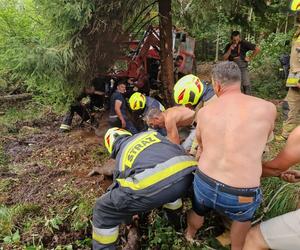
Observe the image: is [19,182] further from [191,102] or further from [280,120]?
[280,120]

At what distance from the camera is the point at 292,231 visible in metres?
2.63

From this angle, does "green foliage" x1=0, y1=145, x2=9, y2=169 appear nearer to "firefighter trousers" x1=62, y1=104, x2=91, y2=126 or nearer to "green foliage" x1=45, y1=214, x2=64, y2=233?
"firefighter trousers" x1=62, y1=104, x2=91, y2=126

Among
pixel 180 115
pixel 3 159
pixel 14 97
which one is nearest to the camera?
pixel 180 115

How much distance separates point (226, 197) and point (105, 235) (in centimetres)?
132

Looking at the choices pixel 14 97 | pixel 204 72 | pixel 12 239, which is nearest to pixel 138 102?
pixel 12 239

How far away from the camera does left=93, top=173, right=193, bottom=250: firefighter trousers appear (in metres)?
3.23

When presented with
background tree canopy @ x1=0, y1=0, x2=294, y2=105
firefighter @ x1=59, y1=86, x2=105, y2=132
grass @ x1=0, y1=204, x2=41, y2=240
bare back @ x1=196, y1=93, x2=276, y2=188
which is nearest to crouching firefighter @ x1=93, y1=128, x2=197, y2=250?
bare back @ x1=196, y1=93, x2=276, y2=188

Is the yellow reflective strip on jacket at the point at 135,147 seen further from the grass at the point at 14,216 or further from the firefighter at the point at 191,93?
the grass at the point at 14,216

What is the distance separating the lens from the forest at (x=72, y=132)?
4016mm

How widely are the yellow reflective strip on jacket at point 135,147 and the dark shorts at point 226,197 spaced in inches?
23.0

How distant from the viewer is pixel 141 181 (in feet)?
10.5

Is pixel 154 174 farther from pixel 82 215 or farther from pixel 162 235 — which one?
pixel 82 215

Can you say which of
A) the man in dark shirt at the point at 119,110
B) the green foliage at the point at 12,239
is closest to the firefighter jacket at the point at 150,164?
the green foliage at the point at 12,239

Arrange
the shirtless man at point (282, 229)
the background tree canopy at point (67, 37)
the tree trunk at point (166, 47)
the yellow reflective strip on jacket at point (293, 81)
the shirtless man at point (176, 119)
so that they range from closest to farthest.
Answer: the shirtless man at point (282, 229) < the shirtless man at point (176, 119) < the background tree canopy at point (67, 37) < the yellow reflective strip on jacket at point (293, 81) < the tree trunk at point (166, 47)
